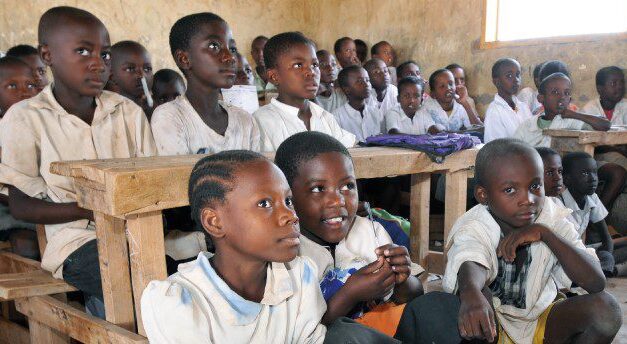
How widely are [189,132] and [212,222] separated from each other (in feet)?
3.02

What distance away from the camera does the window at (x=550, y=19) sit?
5.45 meters

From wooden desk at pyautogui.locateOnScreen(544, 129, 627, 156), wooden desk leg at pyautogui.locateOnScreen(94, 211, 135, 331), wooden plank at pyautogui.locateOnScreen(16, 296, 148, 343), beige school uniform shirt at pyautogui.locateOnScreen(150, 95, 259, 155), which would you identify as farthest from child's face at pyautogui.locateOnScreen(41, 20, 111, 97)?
wooden desk at pyautogui.locateOnScreen(544, 129, 627, 156)

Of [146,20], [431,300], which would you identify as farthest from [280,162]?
[146,20]

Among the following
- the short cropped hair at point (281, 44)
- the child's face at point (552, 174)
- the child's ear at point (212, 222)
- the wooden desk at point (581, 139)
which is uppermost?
the short cropped hair at point (281, 44)

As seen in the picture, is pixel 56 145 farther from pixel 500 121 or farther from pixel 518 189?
pixel 500 121

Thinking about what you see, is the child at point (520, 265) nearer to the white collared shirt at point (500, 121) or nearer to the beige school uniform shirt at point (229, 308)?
the beige school uniform shirt at point (229, 308)

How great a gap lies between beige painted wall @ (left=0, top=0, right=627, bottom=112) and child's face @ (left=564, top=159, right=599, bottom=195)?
8.75 feet

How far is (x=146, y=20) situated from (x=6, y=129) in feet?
16.2

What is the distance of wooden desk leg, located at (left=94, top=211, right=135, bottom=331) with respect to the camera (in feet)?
5.18

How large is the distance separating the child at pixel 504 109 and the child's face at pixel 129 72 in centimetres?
265

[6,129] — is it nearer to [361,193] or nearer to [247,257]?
[247,257]

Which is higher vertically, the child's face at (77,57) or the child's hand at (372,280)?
the child's face at (77,57)

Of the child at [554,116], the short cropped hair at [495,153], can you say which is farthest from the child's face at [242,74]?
the short cropped hair at [495,153]

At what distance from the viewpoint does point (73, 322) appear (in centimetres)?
173
